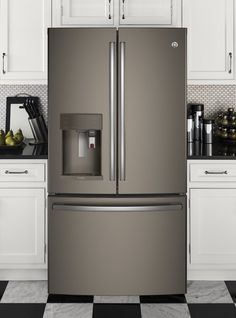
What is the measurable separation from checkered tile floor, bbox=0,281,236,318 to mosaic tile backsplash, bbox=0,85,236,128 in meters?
1.29

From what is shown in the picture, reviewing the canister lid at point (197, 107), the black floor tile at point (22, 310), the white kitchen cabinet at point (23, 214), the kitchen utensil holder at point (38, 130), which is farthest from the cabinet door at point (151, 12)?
the black floor tile at point (22, 310)

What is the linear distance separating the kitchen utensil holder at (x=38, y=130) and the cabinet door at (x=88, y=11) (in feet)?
2.37

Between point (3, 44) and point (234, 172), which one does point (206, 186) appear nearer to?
point (234, 172)

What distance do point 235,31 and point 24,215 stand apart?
5.93 ft

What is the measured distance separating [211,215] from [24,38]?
1668 millimetres

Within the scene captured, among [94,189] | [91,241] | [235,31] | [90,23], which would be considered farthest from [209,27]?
[91,241]

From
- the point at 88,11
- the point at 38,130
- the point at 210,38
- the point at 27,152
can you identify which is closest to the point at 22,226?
the point at 27,152

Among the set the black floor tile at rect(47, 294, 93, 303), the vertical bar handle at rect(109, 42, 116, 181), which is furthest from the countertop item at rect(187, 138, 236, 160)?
the black floor tile at rect(47, 294, 93, 303)

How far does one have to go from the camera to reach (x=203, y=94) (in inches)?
172

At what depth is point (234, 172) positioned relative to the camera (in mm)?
3721

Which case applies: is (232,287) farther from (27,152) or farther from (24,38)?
(24,38)

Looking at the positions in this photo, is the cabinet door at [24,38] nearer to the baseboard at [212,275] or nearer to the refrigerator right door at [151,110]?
the refrigerator right door at [151,110]

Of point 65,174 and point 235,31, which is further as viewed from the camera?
point 235,31

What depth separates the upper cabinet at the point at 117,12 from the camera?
391 centimetres
